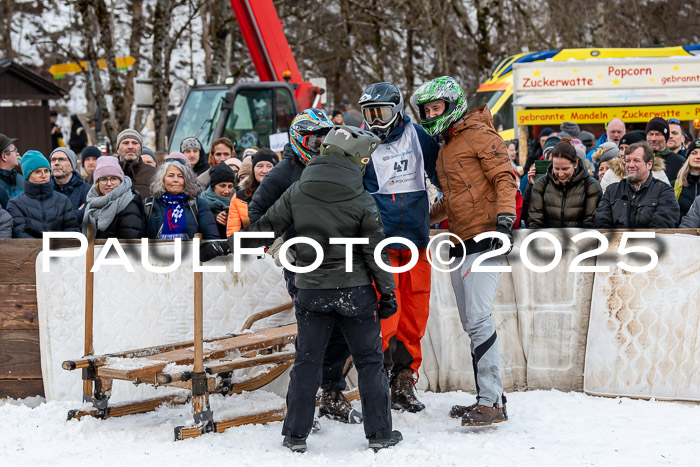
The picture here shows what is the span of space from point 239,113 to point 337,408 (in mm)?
8373

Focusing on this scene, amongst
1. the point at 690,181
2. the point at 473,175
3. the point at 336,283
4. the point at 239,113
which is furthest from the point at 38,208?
the point at 239,113

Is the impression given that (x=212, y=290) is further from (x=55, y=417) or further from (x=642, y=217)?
(x=642, y=217)

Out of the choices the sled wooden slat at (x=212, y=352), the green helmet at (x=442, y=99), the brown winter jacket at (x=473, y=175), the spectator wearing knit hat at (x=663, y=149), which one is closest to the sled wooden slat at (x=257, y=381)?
the sled wooden slat at (x=212, y=352)

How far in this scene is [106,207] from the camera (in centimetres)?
614

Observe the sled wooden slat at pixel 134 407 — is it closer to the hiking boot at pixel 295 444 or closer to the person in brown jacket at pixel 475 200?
the hiking boot at pixel 295 444

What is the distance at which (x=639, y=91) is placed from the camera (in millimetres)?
13125

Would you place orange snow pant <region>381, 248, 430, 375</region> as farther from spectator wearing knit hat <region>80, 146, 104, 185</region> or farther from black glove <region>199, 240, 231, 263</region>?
spectator wearing knit hat <region>80, 146, 104, 185</region>

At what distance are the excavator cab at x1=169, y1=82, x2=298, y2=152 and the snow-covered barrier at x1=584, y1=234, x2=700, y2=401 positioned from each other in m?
7.97

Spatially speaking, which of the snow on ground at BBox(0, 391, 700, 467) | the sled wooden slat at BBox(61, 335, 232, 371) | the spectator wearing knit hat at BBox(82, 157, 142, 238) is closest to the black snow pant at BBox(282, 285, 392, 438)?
the snow on ground at BBox(0, 391, 700, 467)

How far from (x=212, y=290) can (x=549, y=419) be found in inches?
92.3

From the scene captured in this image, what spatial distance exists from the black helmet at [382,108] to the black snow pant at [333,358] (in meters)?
1.01

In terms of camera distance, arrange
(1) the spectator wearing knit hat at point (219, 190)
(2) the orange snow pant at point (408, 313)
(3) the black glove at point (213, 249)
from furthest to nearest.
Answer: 1. (1) the spectator wearing knit hat at point (219, 190)
2. (2) the orange snow pant at point (408, 313)
3. (3) the black glove at point (213, 249)

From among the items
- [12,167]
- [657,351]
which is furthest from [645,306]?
[12,167]

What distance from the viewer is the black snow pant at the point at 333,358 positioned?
5117 millimetres
